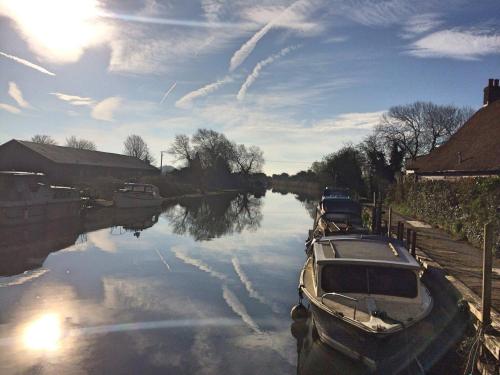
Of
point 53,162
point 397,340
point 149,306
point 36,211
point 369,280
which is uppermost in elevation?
point 53,162

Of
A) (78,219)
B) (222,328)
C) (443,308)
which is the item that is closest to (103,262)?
(222,328)

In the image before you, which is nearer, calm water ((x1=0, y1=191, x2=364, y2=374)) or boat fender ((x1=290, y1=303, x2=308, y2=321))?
calm water ((x1=0, y1=191, x2=364, y2=374))

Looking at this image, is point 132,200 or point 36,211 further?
point 132,200

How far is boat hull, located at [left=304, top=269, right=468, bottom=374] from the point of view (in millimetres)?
7910

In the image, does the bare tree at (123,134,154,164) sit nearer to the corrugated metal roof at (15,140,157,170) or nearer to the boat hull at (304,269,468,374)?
the corrugated metal roof at (15,140,157,170)

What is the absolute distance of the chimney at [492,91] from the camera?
31.8m

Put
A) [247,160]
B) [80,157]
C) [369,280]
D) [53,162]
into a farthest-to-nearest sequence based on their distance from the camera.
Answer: [247,160]
[80,157]
[53,162]
[369,280]

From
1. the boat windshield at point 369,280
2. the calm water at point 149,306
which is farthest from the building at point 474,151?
the boat windshield at point 369,280

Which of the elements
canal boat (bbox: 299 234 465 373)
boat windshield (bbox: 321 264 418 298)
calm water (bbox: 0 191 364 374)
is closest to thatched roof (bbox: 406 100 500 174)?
calm water (bbox: 0 191 364 374)

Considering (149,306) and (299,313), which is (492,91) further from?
(149,306)

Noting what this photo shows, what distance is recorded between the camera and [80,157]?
2530 inches

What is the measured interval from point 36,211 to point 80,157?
1420 inches

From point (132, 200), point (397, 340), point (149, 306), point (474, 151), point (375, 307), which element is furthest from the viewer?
point (132, 200)

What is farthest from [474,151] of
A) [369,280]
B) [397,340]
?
[397,340]
